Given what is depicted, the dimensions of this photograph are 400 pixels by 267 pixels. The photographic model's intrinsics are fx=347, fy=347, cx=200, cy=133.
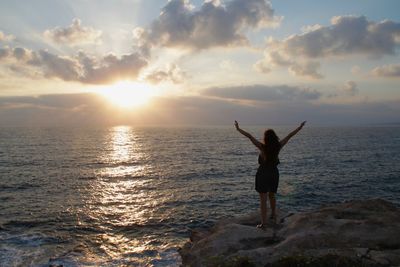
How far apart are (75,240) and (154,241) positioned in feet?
15.5

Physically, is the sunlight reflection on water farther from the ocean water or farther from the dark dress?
the dark dress

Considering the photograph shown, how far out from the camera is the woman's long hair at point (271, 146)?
12898 mm

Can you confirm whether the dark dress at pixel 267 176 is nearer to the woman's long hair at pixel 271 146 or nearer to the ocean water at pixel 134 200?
the woman's long hair at pixel 271 146

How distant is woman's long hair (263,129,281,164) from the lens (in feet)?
42.3

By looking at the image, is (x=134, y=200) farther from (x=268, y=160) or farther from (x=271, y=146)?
(x=271, y=146)

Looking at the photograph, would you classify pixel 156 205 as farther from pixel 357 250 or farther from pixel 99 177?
pixel 357 250

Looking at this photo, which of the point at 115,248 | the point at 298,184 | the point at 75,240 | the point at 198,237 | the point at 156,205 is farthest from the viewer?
the point at 298,184

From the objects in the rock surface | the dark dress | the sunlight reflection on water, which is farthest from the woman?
the sunlight reflection on water

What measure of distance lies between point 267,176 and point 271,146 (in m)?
1.26

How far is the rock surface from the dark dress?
1.76 metres

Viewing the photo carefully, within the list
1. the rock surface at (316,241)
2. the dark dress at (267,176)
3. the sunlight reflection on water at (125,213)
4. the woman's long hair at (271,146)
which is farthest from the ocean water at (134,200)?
the woman's long hair at (271,146)

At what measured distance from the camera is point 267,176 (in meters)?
13.4

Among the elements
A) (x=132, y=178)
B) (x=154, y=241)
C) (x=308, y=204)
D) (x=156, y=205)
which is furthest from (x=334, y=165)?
(x=154, y=241)

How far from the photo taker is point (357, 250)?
1091 centimetres
